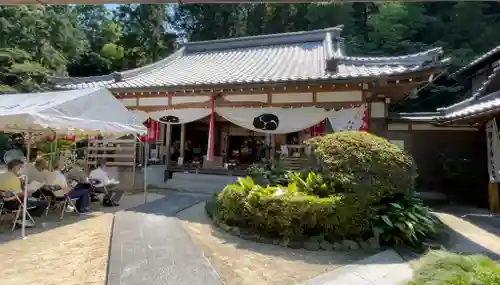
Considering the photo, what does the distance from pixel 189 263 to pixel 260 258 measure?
1.03 m

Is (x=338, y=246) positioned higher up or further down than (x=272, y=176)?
further down

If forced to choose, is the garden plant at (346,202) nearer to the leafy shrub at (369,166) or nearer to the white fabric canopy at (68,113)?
the leafy shrub at (369,166)

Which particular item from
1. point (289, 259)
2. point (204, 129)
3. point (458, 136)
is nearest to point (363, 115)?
point (458, 136)

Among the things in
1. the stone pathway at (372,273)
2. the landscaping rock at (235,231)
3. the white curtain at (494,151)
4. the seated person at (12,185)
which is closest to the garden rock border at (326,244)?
the stone pathway at (372,273)

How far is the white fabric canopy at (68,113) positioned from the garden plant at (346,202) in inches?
123

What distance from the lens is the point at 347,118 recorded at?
9023mm

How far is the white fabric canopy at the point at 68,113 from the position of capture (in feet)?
18.4

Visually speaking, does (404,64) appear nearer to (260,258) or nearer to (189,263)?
(260,258)

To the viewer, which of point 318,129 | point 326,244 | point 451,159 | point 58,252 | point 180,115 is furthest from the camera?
point 180,115

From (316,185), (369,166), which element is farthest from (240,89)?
(369,166)

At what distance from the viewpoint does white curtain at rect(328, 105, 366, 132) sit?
8.92 metres

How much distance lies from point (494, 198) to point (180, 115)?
876 centimetres

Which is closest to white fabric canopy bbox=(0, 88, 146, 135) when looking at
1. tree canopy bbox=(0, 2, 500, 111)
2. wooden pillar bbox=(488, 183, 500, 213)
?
wooden pillar bbox=(488, 183, 500, 213)

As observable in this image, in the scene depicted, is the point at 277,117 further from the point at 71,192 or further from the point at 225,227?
the point at 71,192
